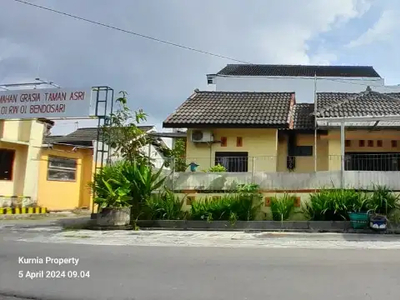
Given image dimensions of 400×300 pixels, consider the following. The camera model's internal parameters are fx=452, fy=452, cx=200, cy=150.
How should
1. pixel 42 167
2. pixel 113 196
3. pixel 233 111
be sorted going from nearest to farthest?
pixel 113 196
pixel 233 111
pixel 42 167

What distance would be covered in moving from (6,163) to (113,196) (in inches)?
359

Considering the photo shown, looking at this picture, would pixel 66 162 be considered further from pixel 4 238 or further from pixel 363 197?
pixel 363 197

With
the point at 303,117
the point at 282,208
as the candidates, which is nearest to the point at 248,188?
the point at 282,208

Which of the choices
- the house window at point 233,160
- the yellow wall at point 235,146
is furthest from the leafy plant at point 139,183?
the house window at point 233,160

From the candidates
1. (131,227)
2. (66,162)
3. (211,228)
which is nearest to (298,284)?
(211,228)

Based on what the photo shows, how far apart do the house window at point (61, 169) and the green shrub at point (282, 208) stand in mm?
13577

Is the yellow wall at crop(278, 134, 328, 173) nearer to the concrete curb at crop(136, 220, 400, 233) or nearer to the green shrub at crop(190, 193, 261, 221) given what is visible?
the green shrub at crop(190, 193, 261, 221)

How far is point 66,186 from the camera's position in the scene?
2544 centimetres

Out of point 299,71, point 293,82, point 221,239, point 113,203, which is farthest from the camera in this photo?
point 299,71

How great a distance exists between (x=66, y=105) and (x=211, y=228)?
350 inches

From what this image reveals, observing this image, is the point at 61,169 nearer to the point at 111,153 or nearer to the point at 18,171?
the point at 18,171

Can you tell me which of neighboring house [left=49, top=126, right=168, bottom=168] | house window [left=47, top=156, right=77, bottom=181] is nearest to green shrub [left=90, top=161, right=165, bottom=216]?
neighboring house [left=49, top=126, right=168, bottom=168]

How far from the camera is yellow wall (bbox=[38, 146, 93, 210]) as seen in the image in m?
23.7

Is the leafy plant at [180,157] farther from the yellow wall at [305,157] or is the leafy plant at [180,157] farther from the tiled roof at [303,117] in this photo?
the tiled roof at [303,117]
